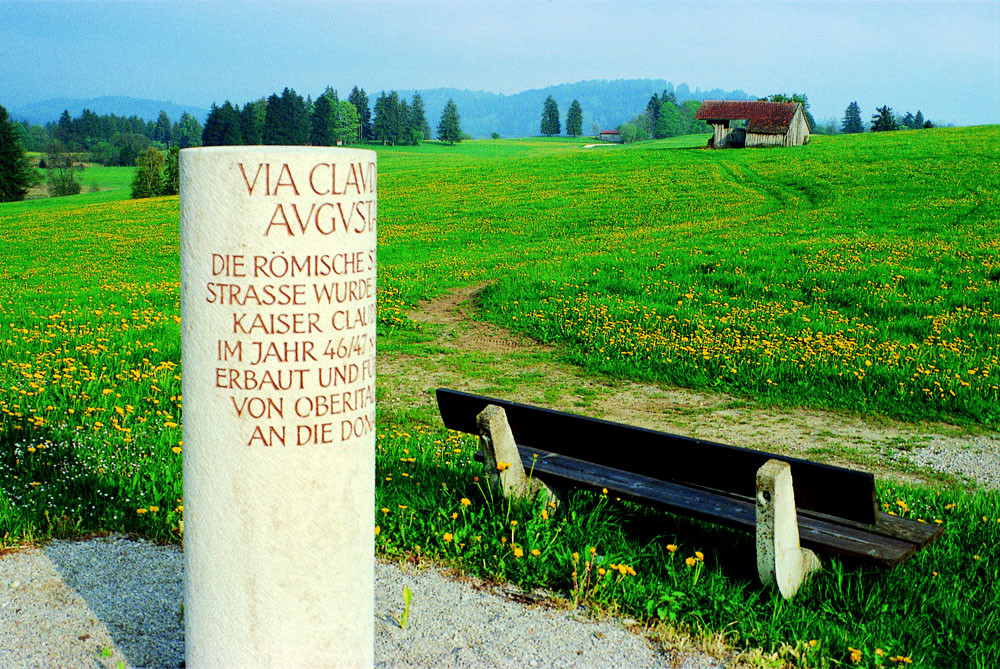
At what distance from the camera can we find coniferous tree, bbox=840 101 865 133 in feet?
514

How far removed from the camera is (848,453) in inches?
347

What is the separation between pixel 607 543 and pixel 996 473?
15.9 feet

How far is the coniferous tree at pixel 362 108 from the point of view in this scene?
126 m

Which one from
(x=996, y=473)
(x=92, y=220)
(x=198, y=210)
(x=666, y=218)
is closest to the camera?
(x=198, y=210)

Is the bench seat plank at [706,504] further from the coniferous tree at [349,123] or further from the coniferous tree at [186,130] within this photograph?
the coniferous tree at [186,130]

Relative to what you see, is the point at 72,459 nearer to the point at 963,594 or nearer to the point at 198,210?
the point at 198,210

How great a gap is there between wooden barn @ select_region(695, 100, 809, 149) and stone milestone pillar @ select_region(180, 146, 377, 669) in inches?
Result: 2241

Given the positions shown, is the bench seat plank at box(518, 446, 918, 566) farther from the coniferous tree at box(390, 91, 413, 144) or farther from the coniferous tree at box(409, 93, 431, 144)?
the coniferous tree at box(409, 93, 431, 144)

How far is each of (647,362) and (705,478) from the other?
663cm

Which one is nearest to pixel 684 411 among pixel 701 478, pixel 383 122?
pixel 701 478

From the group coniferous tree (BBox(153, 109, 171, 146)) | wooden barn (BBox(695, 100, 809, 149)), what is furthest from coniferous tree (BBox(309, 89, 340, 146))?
coniferous tree (BBox(153, 109, 171, 146))

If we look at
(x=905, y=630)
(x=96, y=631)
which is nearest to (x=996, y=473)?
(x=905, y=630)

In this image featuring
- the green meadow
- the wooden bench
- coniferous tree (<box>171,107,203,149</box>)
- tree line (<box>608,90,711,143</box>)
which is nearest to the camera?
the wooden bench

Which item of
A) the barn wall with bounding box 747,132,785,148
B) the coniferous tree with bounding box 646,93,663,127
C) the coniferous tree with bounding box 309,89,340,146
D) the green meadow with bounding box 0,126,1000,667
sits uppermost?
the coniferous tree with bounding box 646,93,663,127
